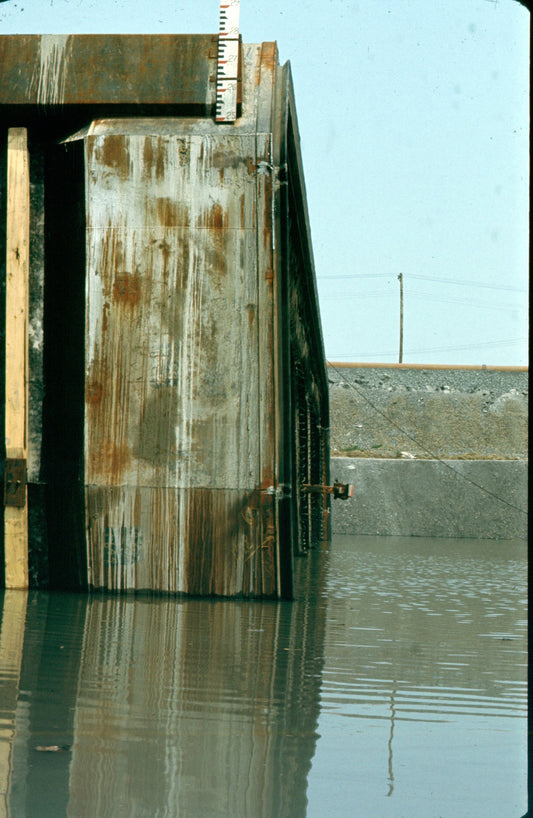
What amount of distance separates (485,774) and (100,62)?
21.1ft

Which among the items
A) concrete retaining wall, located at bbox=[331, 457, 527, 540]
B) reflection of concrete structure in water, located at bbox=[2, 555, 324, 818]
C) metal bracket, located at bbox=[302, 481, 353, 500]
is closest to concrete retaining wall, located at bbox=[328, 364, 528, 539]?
concrete retaining wall, located at bbox=[331, 457, 527, 540]

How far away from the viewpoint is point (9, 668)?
5.02 meters

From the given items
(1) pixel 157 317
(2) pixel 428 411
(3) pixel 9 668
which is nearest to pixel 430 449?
(2) pixel 428 411

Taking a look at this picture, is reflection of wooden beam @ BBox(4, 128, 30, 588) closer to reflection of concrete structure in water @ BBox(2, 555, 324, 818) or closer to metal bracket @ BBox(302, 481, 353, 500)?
reflection of concrete structure in water @ BBox(2, 555, 324, 818)

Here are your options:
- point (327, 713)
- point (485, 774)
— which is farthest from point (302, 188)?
point (485, 774)

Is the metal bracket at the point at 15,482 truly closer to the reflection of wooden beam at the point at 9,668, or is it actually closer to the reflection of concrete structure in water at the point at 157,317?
the reflection of concrete structure in water at the point at 157,317

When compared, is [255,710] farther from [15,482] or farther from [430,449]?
[430,449]

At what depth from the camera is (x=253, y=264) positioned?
25.8ft

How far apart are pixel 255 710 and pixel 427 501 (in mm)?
19617

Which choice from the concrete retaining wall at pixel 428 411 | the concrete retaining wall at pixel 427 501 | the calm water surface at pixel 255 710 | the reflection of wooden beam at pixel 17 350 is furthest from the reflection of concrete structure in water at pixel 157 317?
the concrete retaining wall at pixel 428 411

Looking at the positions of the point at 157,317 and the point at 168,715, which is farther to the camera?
the point at 157,317

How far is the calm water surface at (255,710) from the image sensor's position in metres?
3.08

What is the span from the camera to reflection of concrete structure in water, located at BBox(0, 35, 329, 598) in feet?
25.5

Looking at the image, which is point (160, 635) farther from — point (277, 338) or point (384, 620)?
point (277, 338)
